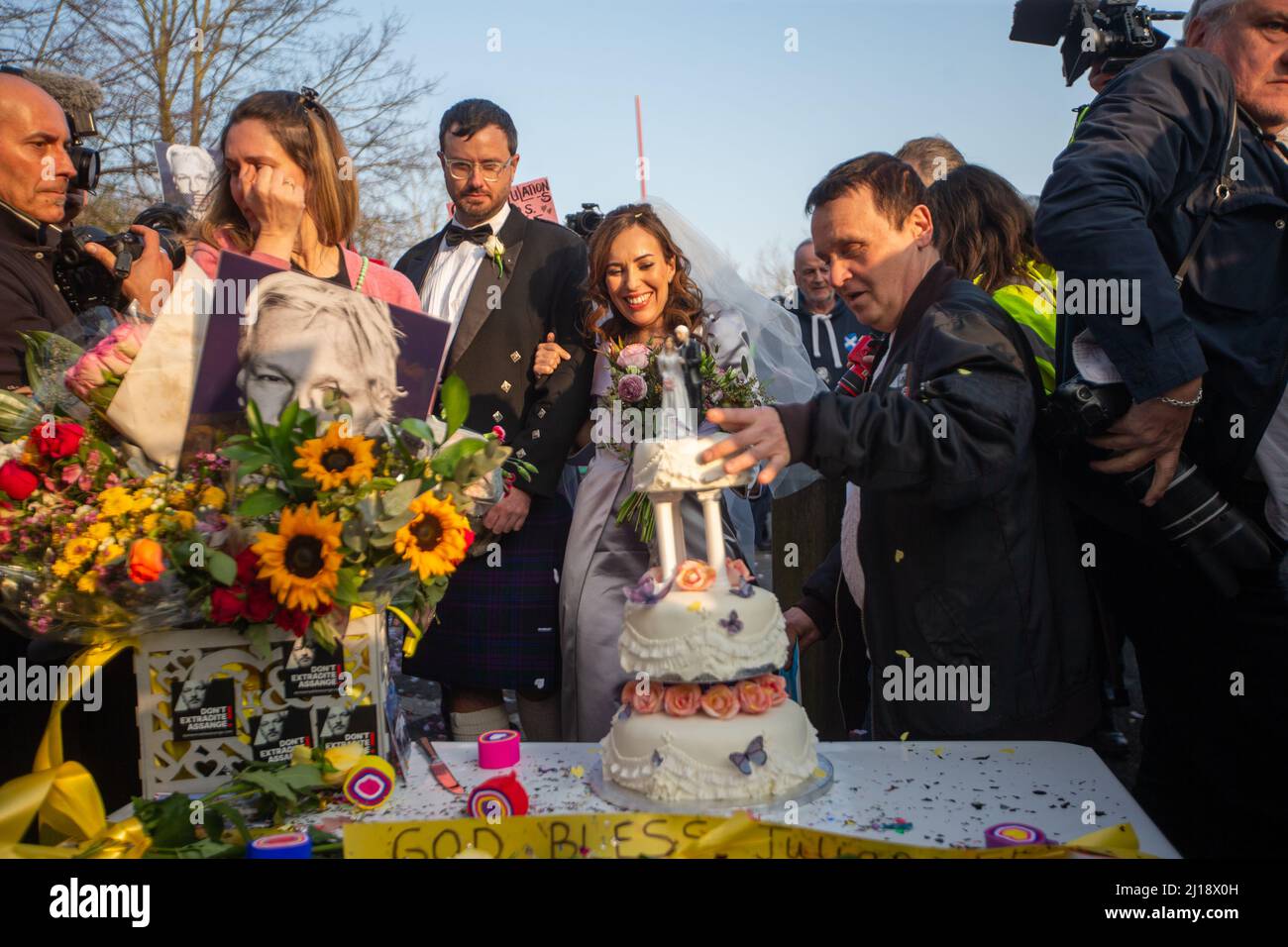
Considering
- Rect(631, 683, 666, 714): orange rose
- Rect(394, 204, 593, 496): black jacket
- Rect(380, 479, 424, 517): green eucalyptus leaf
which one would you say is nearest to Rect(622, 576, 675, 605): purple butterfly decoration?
Rect(631, 683, 666, 714): orange rose

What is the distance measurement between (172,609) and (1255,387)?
2.08 meters

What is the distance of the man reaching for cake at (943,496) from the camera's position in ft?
6.13

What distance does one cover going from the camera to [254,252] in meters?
2.42

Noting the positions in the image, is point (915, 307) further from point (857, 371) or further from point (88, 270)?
point (88, 270)

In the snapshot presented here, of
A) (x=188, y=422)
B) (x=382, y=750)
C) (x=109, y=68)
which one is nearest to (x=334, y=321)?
(x=188, y=422)

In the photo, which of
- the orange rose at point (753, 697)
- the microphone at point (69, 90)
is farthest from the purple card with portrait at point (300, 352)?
the microphone at point (69, 90)

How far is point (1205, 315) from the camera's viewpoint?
6.76 ft

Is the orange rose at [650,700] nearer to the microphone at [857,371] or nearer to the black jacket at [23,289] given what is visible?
the microphone at [857,371]

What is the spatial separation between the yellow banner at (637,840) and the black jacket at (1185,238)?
98 centimetres

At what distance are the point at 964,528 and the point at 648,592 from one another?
69 centimetres

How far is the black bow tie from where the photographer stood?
348 centimetres

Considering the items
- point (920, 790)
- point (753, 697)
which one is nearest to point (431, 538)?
point (753, 697)
